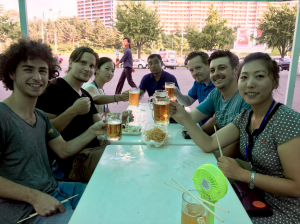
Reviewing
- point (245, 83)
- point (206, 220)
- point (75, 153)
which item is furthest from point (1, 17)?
point (206, 220)

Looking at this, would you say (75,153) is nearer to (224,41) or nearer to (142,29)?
(142,29)

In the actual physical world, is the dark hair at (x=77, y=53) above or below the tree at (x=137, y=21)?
below

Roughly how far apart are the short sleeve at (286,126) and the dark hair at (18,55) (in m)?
1.39

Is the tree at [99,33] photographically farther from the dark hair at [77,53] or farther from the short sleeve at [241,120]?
the short sleeve at [241,120]

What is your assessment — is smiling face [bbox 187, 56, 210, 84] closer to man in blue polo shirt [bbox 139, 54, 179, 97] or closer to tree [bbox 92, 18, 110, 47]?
man in blue polo shirt [bbox 139, 54, 179, 97]

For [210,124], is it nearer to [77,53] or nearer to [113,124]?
[113,124]

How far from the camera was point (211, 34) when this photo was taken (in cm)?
1833

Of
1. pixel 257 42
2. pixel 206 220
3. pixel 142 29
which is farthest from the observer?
pixel 142 29

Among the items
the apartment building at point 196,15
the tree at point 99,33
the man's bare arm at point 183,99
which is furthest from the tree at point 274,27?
the tree at point 99,33

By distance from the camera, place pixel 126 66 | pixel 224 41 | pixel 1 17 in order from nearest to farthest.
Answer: pixel 1 17, pixel 126 66, pixel 224 41

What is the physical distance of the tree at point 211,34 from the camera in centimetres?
1797

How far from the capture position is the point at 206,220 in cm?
65

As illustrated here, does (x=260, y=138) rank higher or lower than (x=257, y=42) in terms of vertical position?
lower

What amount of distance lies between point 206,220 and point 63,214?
76 cm
